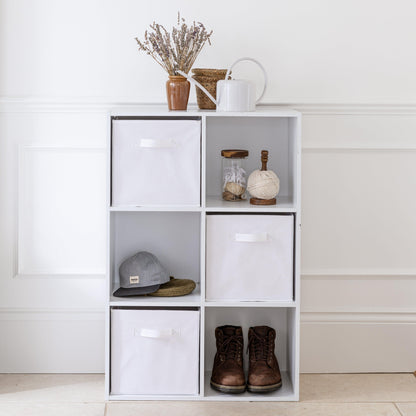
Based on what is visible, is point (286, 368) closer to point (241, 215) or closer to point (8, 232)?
point (241, 215)

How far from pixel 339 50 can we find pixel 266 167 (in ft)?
1.83

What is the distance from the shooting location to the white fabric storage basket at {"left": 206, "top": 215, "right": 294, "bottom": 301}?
238cm

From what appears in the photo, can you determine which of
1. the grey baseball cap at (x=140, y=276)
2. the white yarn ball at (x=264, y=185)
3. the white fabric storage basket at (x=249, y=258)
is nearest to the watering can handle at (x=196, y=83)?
the white yarn ball at (x=264, y=185)

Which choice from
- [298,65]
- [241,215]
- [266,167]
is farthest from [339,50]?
[241,215]

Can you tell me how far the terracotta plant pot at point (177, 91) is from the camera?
94.5 inches

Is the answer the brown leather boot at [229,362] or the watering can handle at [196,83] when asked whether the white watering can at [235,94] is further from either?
the brown leather boot at [229,362]

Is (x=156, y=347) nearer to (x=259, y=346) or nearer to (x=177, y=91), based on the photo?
(x=259, y=346)

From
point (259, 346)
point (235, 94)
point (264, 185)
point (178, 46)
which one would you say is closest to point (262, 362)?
point (259, 346)

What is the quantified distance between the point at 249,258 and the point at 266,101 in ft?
2.14

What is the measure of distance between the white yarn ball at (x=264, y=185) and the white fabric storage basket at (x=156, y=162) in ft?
0.70

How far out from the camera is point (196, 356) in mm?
2414

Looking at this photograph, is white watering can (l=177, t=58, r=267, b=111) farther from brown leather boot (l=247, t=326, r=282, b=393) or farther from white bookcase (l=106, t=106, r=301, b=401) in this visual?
brown leather boot (l=247, t=326, r=282, b=393)

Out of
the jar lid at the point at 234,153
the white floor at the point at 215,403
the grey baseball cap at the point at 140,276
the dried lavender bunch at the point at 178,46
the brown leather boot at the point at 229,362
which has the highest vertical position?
the dried lavender bunch at the point at 178,46

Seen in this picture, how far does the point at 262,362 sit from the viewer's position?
250cm
